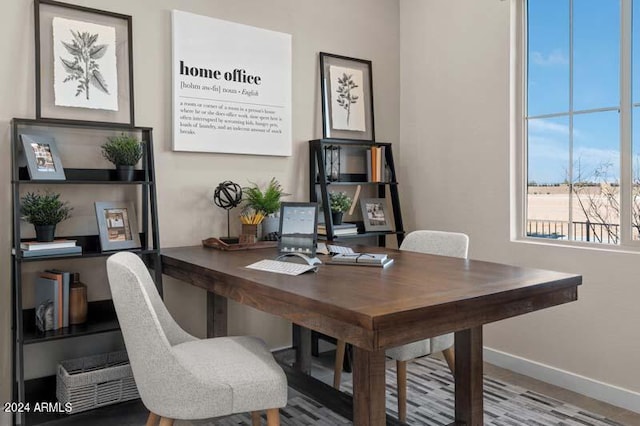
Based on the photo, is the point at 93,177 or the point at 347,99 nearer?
the point at 93,177

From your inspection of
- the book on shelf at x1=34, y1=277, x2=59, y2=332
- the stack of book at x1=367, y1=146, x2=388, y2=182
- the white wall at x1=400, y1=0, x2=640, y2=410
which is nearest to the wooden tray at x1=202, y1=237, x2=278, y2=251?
the book on shelf at x1=34, y1=277, x2=59, y2=332

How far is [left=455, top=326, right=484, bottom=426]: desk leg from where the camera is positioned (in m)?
2.03

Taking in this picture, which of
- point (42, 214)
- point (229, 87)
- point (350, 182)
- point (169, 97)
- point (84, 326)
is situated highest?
point (229, 87)

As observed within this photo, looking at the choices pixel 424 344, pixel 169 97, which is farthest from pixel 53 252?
pixel 424 344

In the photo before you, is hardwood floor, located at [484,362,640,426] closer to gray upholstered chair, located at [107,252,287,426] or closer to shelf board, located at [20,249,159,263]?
gray upholstered chair, located at [107,252,287,426]

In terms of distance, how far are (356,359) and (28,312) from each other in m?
1.93

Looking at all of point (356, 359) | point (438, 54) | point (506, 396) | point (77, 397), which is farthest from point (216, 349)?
point (438, 54)

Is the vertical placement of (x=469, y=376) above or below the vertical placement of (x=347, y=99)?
below

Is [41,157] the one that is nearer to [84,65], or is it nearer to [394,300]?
[84,65]

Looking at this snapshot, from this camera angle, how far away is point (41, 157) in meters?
2.51

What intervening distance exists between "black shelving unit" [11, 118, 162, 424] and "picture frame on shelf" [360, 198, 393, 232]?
1.55 meters

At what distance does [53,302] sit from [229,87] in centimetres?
163

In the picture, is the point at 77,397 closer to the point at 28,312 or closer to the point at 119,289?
the point at 28,312

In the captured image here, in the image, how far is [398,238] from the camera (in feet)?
12.7
